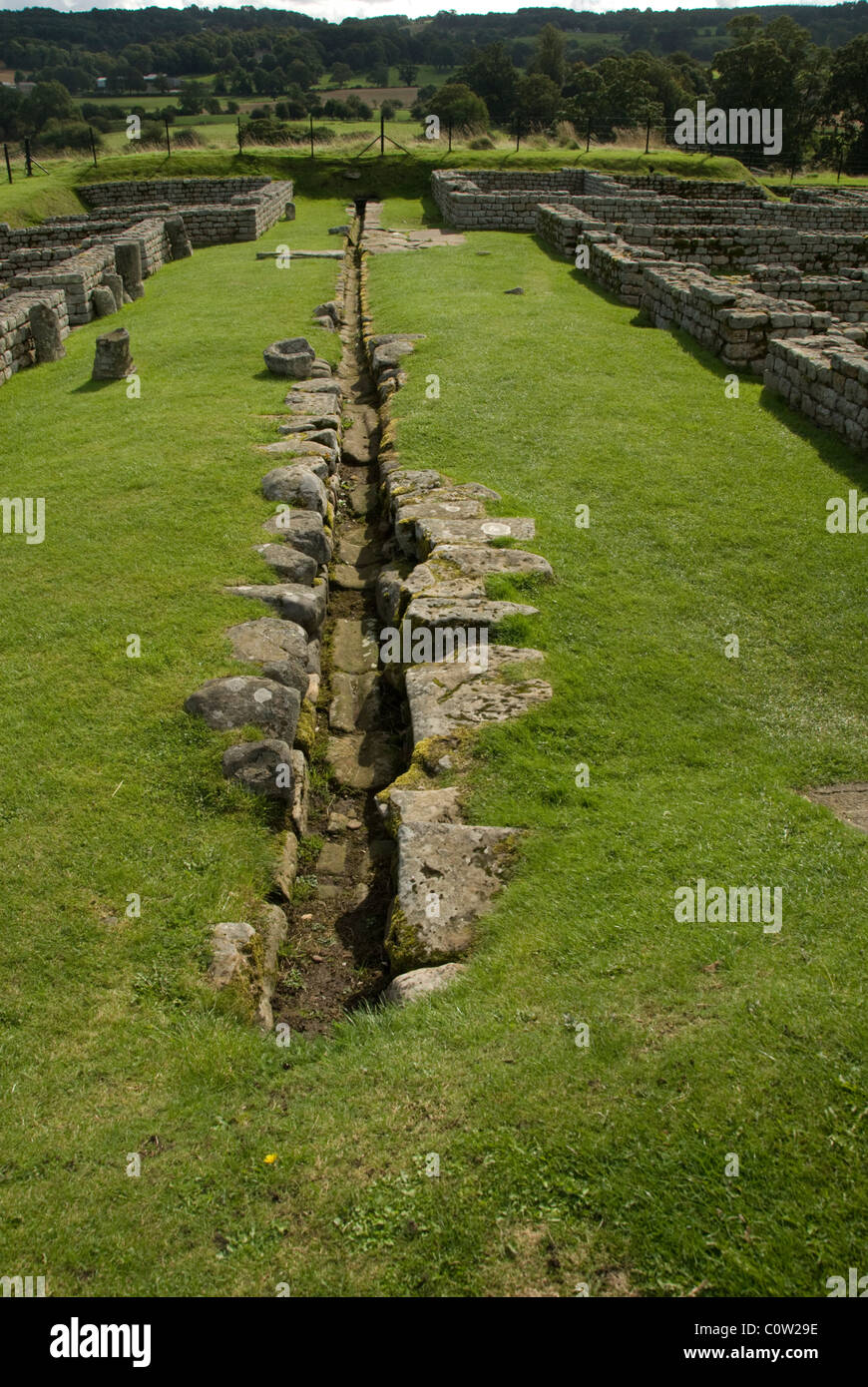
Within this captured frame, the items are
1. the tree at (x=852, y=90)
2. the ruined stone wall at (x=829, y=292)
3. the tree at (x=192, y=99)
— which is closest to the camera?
the ruined stone wall at (x=829, y=292)

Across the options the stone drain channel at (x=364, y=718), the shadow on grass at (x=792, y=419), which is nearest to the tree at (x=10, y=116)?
the shadow on grass at (x=792, y=419)

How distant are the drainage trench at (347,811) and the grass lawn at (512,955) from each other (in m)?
0.54

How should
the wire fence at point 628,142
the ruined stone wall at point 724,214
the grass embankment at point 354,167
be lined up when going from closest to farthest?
1. the ruined stone wall at point 724,214
2. the grass embankment at point 354,167
3. the wire fence at point 628,142

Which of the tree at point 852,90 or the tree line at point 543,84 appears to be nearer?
the tree at point 852,90

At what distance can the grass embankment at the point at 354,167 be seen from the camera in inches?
1447

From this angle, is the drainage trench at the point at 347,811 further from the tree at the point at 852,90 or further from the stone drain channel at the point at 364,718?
the tree at the point at 852,90

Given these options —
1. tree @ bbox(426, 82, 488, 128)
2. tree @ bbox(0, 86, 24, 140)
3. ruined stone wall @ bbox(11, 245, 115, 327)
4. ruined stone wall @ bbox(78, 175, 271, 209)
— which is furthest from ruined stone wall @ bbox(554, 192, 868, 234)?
tree @ bbox(0, 86, 24, 140)

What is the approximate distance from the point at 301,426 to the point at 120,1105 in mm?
→ 10096

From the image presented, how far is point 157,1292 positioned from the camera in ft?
11.2

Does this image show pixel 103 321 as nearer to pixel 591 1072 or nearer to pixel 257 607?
pixel 257 607

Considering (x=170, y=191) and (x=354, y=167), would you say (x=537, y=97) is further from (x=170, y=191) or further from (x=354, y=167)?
(x=170, y=191)

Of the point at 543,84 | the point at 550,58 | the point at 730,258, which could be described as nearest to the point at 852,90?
the point at 543,84

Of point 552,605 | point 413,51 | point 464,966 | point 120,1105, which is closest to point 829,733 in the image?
point 552,605

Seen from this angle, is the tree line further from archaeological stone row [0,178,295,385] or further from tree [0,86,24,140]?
archaeological stone row [0,178,295,385]
